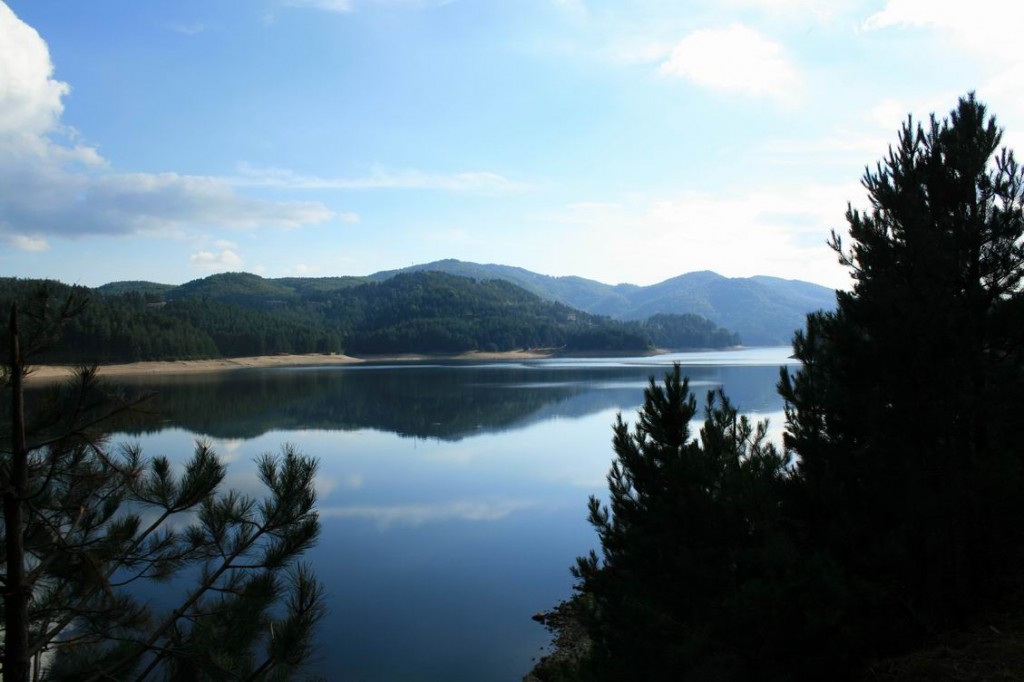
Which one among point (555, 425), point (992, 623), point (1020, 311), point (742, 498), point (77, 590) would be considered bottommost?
point (555, 425)

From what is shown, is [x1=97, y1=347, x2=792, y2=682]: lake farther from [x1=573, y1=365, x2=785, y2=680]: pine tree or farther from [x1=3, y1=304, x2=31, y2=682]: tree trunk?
[x1=573, y1=365, x2=785, y2=680]: pine tree

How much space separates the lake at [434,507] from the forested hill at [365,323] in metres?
28.3

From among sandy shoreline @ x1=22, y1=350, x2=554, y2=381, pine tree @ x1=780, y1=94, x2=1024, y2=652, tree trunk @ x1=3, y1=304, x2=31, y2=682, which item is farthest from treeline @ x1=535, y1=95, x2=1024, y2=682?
sandy shoreline @ x1=22, y1=350, x2=554, y2=381

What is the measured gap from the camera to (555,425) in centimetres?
3234

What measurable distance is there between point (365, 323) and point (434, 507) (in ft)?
454

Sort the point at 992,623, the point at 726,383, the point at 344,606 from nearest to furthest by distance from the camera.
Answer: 1. the point at 992,623
2. the point at 344,606
3. the point at 726,383

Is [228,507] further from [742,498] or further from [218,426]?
[218,426]

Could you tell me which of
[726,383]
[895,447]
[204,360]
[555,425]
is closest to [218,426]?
[555,425]

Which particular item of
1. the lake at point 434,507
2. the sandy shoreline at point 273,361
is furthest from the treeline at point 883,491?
the sandy shoreline at point 273,361

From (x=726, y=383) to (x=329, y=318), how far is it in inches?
5104

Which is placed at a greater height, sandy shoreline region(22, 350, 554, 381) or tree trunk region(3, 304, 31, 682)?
tree trunk region(3, 304, 31, 682)

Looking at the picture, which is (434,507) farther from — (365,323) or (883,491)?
(365,323)

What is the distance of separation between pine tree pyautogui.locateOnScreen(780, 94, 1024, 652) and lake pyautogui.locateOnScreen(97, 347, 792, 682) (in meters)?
2.92

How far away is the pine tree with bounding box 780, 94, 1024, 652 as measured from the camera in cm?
456
